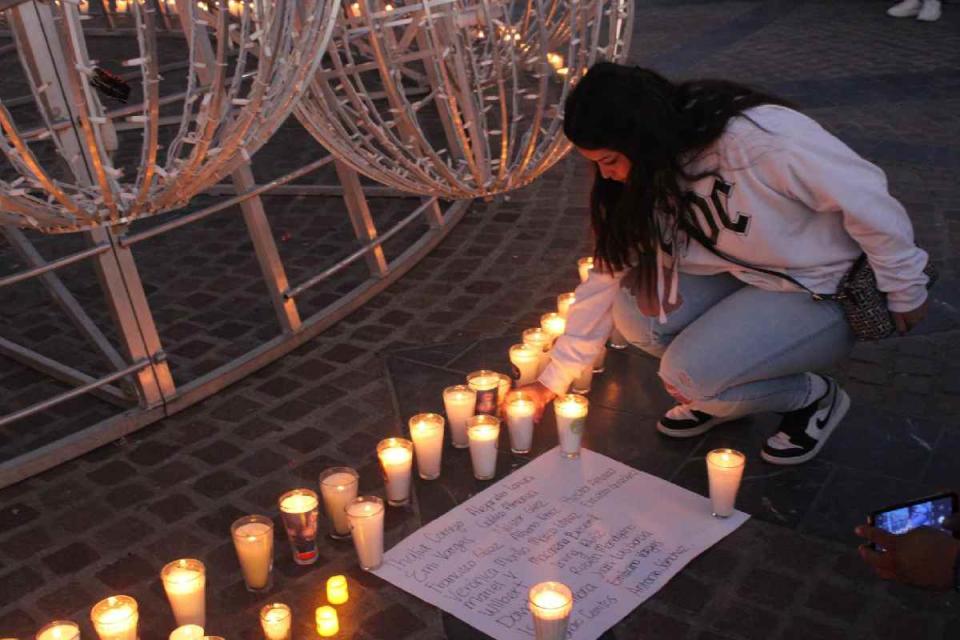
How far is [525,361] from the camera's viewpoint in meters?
3.89

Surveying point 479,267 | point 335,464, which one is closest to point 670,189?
point 335,464

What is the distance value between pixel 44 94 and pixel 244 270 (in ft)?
8.37

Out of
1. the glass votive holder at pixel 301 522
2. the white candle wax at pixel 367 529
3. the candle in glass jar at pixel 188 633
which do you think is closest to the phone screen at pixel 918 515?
the white candle wax at pixel 367 529

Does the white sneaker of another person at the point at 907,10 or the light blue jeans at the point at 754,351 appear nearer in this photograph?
the light blue jeans at the point at 754,351

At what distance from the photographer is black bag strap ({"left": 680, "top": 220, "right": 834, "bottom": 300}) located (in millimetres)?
3189

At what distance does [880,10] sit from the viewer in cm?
1087

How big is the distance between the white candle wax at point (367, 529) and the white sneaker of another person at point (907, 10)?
30.4 feet

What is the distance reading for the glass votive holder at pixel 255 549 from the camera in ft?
9.50

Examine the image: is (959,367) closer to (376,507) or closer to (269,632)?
(376,507)

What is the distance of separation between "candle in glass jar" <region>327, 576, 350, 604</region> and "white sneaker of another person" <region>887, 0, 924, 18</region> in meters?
9.43

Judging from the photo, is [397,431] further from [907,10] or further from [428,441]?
[907,10]

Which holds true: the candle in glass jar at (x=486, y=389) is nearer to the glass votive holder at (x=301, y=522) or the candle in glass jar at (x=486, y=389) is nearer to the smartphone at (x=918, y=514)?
the glass votive holder at (x=301, y=522)

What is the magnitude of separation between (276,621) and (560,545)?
85 cm

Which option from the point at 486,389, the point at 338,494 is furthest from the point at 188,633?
the point at 486,389
